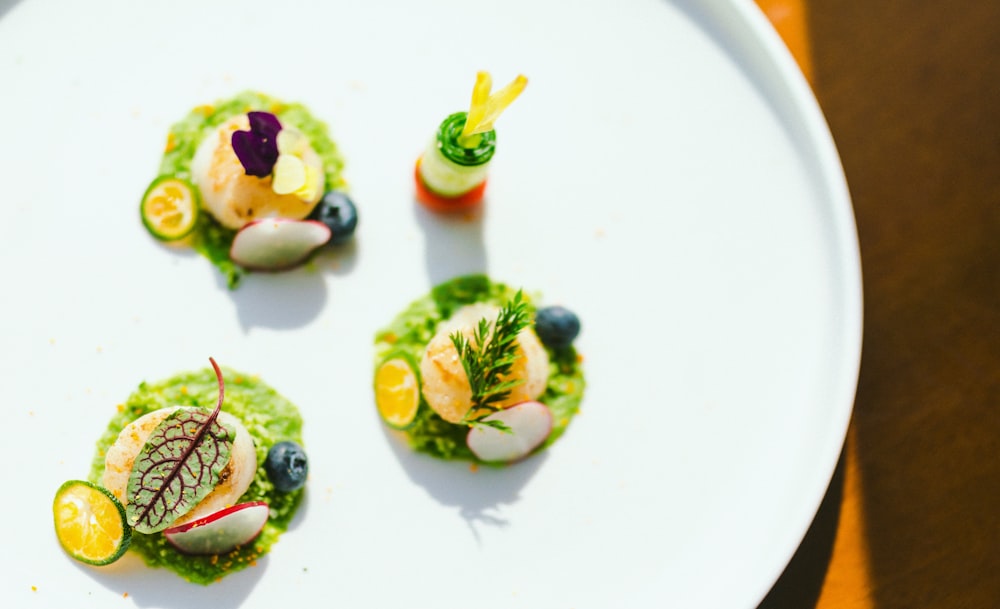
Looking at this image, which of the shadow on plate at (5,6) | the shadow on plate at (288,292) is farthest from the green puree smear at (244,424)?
the shadow on plate at (5,6)

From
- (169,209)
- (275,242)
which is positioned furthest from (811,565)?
(169,209)

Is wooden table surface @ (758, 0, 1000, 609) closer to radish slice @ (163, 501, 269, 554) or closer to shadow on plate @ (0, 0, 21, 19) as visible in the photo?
radish slice @ (163, 501, 269, 554)

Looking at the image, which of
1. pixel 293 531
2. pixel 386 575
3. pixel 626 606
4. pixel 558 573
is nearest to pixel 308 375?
pixel 293 531

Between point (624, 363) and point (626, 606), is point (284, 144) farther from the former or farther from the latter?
point (626, 606)

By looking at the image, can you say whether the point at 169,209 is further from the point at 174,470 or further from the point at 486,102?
the point at 486,102

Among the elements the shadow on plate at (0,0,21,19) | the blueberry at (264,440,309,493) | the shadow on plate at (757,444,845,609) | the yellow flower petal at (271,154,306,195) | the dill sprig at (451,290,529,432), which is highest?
the shadow on plate at (0,0,21,19)

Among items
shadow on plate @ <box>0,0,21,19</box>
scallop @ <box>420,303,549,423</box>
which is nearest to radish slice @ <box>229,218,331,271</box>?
scallop @ <box>420,303,549,423</box>
